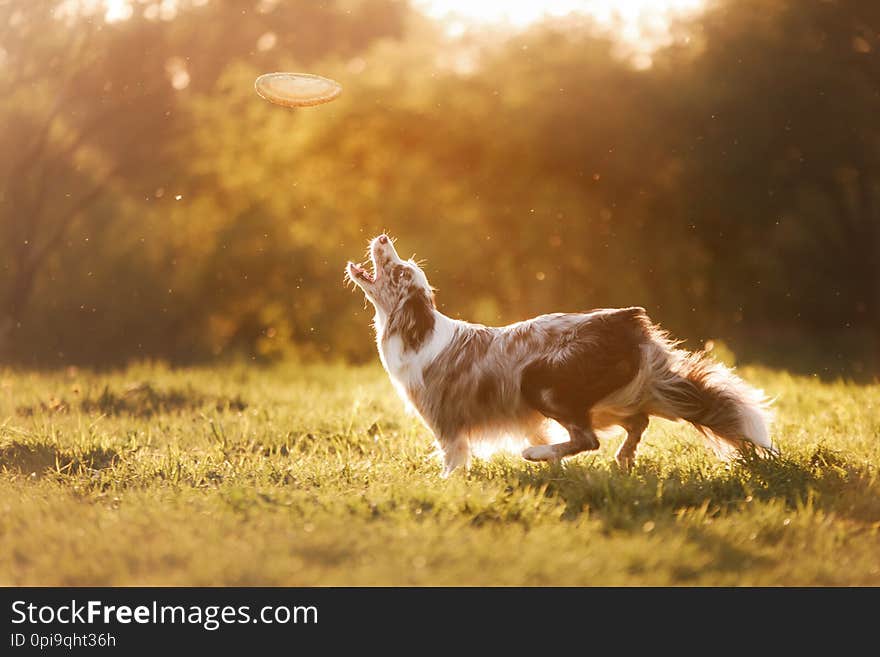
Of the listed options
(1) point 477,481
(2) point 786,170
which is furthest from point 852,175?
(1) point 477,481

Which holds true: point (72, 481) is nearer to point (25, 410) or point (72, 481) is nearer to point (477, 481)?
point (477, 481)

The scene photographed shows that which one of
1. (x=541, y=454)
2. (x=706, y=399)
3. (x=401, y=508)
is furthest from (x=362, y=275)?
(x=706, y=399)

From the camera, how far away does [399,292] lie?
6996 millimetres

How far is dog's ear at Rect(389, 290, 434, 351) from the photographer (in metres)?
6.97

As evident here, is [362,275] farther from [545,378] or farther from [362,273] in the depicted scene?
[545,378]

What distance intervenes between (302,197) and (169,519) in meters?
12.5

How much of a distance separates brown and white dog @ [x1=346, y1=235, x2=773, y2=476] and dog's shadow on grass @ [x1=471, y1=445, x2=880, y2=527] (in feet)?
Result: 0.81

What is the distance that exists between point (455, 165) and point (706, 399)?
10502 mm

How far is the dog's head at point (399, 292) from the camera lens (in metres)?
6.98

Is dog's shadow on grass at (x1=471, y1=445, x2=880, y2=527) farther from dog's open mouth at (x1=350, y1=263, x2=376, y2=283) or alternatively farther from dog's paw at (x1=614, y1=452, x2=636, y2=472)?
dog's open mouth at (x1=350, y1=263, x2=376, y2=283)

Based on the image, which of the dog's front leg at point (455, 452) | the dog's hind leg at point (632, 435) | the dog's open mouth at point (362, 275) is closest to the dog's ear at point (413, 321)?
the dog's open mouth at point (362, 275)

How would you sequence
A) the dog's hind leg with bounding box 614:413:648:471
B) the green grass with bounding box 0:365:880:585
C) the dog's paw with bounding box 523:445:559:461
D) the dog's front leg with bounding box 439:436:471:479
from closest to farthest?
the green grass with bounding box 0:365:880:585, the dog's paw with bounding box 523:445:559:461, the dog's front leg with bounding box 439:436:471:479, the dog's hind leg with bounding box 614:413:648:471

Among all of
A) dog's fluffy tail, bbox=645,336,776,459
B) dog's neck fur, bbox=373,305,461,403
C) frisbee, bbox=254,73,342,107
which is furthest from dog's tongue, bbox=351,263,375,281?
dog's fluffy tail, bbox=645,336,776,459

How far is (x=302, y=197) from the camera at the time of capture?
56.7 ft
